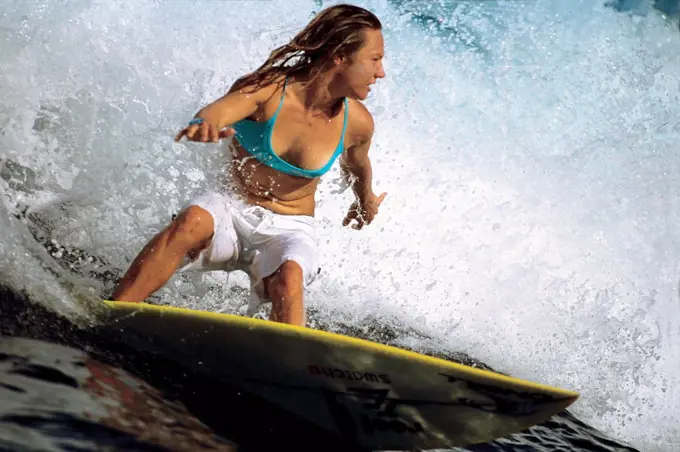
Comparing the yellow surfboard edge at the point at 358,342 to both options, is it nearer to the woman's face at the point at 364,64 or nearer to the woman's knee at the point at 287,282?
the woman's knee at the point at 287,282

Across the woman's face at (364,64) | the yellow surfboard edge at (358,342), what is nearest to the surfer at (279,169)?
the woman's face at (364,64)

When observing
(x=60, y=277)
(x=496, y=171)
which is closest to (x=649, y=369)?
(x=496, y=171)

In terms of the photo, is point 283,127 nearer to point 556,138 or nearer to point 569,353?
point 569,353

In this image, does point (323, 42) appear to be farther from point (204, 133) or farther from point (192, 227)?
point (192, 227)

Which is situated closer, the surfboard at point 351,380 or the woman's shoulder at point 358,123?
the surfboard at point 351,380

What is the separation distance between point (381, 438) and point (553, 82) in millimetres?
6434

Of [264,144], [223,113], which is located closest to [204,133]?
[223,113]

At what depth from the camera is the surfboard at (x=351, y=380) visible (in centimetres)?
287

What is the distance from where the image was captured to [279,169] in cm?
365

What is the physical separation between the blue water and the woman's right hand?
25.9 inches

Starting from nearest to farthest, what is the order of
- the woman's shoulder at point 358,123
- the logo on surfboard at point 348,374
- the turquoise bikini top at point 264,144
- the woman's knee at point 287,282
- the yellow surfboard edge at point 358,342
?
the yellow surfboard edge at point 358,342
the logo on surfboard at point 348,374
the woman's knee at point 287,282
the turquoise bikini top at point 264,144
the woman's shoulder at point 358,123

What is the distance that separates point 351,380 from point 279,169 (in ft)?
3.48

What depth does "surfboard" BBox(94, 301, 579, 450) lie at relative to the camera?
2.87m

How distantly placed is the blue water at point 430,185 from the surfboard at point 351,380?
1.53 ft
